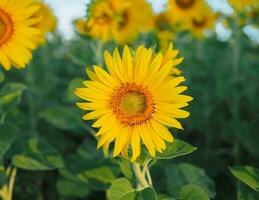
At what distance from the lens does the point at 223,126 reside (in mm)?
4207

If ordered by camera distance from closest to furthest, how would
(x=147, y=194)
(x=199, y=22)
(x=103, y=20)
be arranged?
(x=147, y=194), (x=103, y=20), (x=199, y=22)

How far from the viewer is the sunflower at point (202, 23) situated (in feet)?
15.9

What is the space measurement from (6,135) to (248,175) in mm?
1136

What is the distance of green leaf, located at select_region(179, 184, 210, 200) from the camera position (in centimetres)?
225

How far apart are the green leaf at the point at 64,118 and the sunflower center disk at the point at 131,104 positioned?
3.81 feet

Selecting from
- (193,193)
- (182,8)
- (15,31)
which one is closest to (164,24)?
(182,8)

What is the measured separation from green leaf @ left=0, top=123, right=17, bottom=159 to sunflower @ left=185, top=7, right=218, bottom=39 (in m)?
2.44

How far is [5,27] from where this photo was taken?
2668 millimetres

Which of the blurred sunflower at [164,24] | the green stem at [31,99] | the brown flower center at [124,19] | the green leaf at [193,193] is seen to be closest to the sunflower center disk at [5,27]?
the green leaf at [193,193]

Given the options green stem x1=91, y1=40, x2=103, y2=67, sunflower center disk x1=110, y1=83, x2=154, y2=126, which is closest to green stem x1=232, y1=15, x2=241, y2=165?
green stem x1=91, y1=40, x2=103, y2=67

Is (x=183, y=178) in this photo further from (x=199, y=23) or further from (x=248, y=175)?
(x=199, y=23)

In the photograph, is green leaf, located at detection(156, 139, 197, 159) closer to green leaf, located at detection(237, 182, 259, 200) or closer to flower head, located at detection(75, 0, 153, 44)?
green leaf, located at detection(237, 182, 259, 200)

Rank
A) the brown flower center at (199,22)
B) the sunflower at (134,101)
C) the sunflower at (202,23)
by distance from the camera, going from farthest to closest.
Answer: the brown flower center at (199,22)
the sunflower at (202,23)
the sunflower at (134,101)

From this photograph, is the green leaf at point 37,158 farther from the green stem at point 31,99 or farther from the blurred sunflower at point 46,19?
the blurred sunflower at point 46,19
